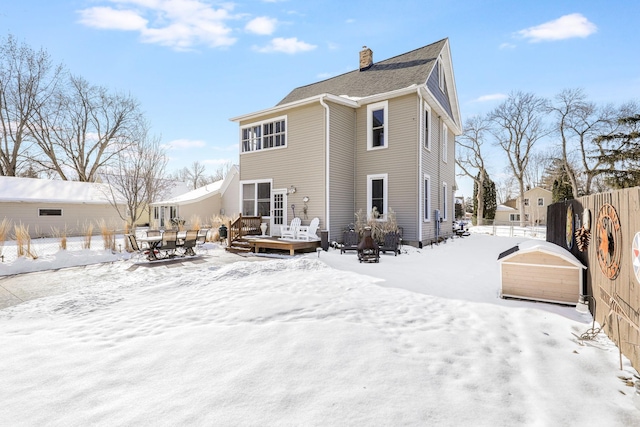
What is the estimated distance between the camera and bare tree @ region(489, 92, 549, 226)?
1065 inches

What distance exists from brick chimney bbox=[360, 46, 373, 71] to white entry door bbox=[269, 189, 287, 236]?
297 inches

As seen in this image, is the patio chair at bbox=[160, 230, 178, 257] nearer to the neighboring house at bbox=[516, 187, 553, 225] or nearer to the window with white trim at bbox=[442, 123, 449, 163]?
the window with white trim at bbox=[442, 123, 449, 163]

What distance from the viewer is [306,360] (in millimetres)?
3070

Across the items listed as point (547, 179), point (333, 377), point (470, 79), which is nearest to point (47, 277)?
point (333, 377)

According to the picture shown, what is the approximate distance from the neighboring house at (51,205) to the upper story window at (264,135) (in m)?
9.18

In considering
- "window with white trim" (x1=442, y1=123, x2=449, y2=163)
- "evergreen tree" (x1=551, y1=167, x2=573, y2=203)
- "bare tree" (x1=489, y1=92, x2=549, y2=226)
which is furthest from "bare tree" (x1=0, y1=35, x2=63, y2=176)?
"evergreen tree" (x1=551, y1=167, x2=573, y2=203)

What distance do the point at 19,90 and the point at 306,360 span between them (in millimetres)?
31464

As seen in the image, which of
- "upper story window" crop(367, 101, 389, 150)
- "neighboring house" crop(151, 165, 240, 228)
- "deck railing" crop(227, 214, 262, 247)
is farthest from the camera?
"neighboring house" crop(151, 165, 240, 228)

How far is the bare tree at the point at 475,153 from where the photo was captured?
95.6ft

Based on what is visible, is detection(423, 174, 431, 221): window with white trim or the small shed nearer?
the small shed

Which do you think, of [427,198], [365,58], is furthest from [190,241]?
[365,58]

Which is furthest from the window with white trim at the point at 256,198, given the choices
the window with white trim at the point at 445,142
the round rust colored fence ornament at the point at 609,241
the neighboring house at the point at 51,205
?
the round rust colored fence ornament at the point at 609,241

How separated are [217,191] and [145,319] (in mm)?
19508

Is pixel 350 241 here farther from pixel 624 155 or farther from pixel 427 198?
pixel 624 155
